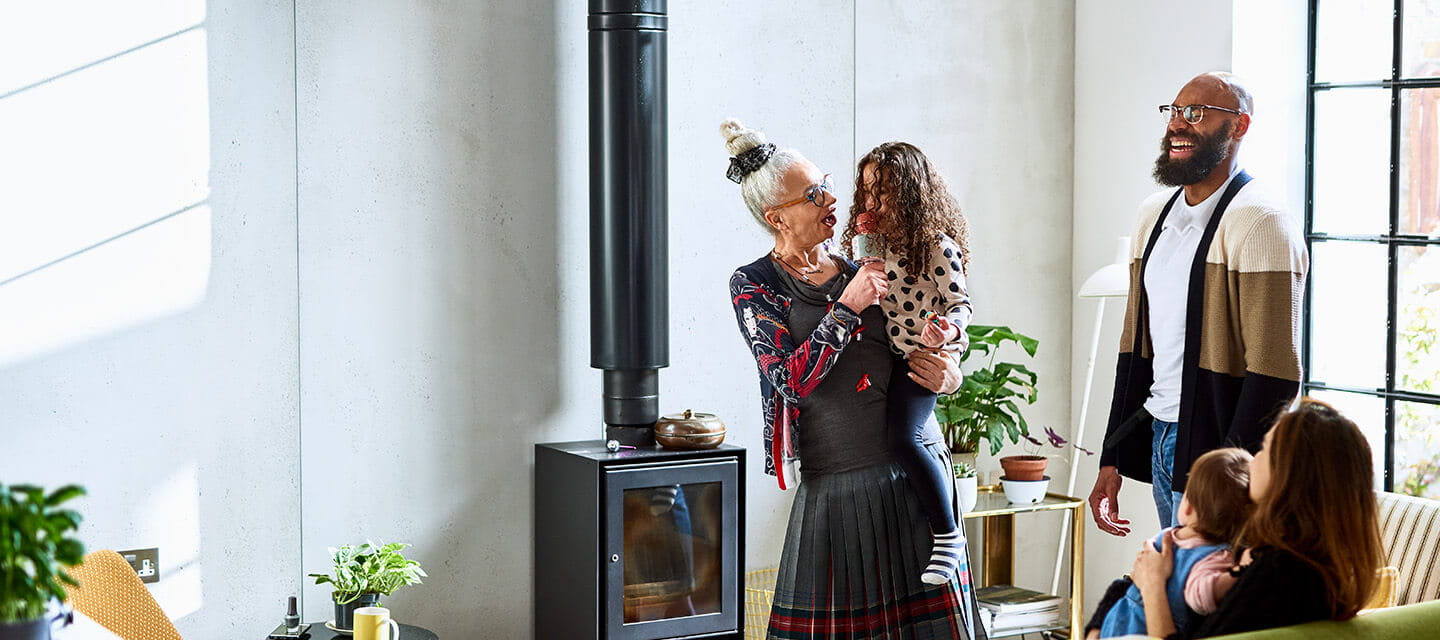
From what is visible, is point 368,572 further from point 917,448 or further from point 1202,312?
point 1202,312

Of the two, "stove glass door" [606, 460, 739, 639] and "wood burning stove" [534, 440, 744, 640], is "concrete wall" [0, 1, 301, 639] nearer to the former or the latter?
"wood burning stove" [534, 440, 744, 640]

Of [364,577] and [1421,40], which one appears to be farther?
[1421,40]

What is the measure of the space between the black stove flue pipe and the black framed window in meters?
2.36

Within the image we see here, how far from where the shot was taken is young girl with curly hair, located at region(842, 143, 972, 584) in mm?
3088

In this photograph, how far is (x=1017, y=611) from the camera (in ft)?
→ 16.0

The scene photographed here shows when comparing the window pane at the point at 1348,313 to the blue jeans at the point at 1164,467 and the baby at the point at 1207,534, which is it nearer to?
the blue jeans at the point at 1164,467

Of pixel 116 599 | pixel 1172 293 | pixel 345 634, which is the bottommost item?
pixel 345 634

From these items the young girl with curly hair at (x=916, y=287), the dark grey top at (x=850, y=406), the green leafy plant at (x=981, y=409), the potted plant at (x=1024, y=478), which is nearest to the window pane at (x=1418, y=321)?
the potted plant at (x=1024, y=478)

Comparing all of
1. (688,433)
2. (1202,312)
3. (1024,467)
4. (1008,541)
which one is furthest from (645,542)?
(1202,312)

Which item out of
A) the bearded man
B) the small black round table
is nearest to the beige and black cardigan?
the bearded man

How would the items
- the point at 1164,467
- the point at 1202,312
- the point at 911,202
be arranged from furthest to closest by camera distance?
the point at 1164,467 < the point at 1202,312 < the point at 911,202

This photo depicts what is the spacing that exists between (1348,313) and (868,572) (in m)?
2.62

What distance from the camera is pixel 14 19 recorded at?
3693 mm

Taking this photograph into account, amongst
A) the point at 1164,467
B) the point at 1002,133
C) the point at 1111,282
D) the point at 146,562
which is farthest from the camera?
the point at 1002,133
